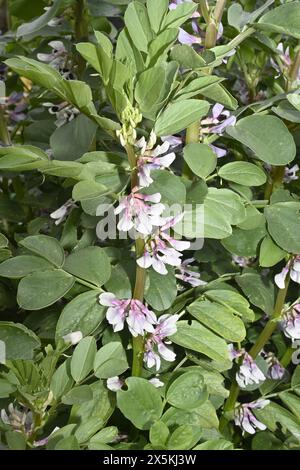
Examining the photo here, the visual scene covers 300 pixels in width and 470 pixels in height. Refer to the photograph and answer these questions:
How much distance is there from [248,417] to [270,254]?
0.19 metres

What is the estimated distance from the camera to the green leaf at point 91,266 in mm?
554

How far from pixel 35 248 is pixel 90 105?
0.49 ft

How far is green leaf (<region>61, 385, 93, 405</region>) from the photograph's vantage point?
19.7 inches

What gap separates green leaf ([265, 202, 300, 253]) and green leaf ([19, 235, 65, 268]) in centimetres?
19

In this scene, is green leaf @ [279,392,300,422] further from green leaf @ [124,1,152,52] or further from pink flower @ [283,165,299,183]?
green leaf @ [124,1,152,52]

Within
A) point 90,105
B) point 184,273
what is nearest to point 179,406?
point 184,273

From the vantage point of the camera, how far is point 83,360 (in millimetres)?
539

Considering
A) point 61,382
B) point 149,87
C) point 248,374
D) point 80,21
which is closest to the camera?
point 149,87

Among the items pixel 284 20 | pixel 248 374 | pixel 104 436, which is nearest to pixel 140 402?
pixel 104 436

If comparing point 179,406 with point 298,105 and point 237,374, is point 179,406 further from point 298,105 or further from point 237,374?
point 298,105

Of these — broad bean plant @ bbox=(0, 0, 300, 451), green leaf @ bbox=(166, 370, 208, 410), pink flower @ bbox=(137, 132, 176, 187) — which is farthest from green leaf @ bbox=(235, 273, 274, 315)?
pink flower @ bbox=(137, 132, 176, 187)

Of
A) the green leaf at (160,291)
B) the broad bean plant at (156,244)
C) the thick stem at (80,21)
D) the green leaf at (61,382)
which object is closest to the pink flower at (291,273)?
the broad bean plant at (156,244)

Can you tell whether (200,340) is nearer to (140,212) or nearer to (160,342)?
(160,342)
